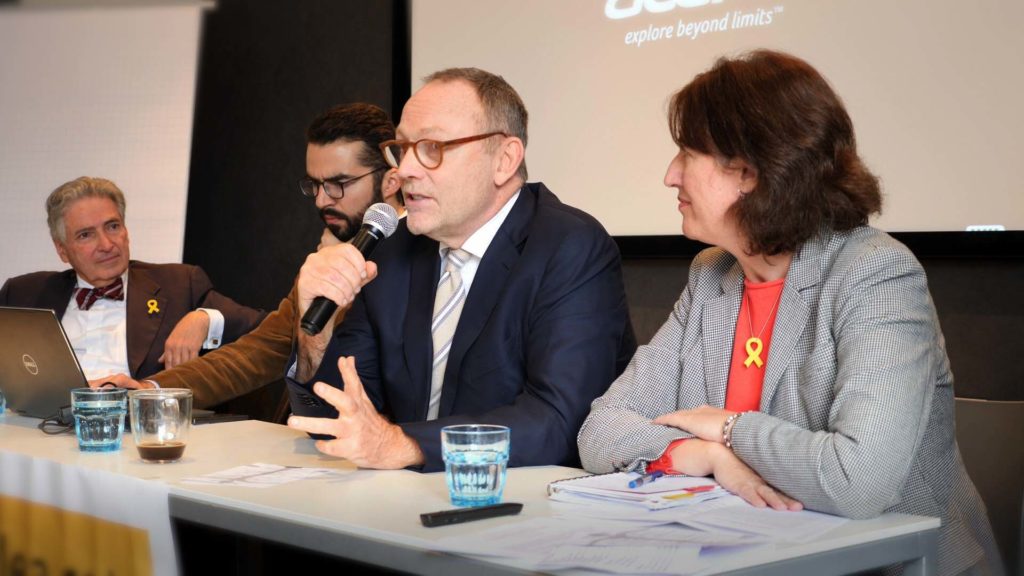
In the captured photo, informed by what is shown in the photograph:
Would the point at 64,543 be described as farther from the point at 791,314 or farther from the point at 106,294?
the point at 106,294

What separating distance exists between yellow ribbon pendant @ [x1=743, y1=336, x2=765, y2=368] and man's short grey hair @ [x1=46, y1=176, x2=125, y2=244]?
2.56 metres

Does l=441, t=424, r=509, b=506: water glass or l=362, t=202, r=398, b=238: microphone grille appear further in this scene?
l=362, t=202, r=398, b=238: microphone grille

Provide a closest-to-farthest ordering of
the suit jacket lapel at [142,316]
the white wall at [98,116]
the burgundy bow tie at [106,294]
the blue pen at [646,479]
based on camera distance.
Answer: the blue pen at [646,479] → the suit jacket lapel at [142,316] → the burgundy bow tie at [106,294] → the white wall at [98,116]

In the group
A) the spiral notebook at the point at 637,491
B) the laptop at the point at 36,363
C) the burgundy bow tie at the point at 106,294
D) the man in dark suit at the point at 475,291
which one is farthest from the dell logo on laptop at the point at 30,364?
the spiral notebook at the point at 637,491

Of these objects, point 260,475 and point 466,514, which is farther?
point 260,475

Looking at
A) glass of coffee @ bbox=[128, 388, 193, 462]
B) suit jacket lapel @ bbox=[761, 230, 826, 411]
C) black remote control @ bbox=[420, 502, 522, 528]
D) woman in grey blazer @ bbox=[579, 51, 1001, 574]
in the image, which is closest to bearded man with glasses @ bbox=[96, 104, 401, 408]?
glass of coffee @ bbox=[128, 388, 193, 462]

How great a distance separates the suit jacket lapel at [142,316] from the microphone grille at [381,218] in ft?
5.22

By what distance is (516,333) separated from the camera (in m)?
2.26

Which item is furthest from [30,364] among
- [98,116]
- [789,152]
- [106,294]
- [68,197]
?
→ [98,116]

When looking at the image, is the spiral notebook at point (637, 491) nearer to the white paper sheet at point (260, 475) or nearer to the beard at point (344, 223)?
the white paper sheet at point (260, 475)

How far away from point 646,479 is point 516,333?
63cm

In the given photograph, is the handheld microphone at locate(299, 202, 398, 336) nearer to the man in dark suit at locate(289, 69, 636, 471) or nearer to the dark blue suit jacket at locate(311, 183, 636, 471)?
the man in dark suit at locate(289, 69, 636, 471)

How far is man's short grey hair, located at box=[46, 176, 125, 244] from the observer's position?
12.2ft

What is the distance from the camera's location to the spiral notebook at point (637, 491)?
1550 mm
